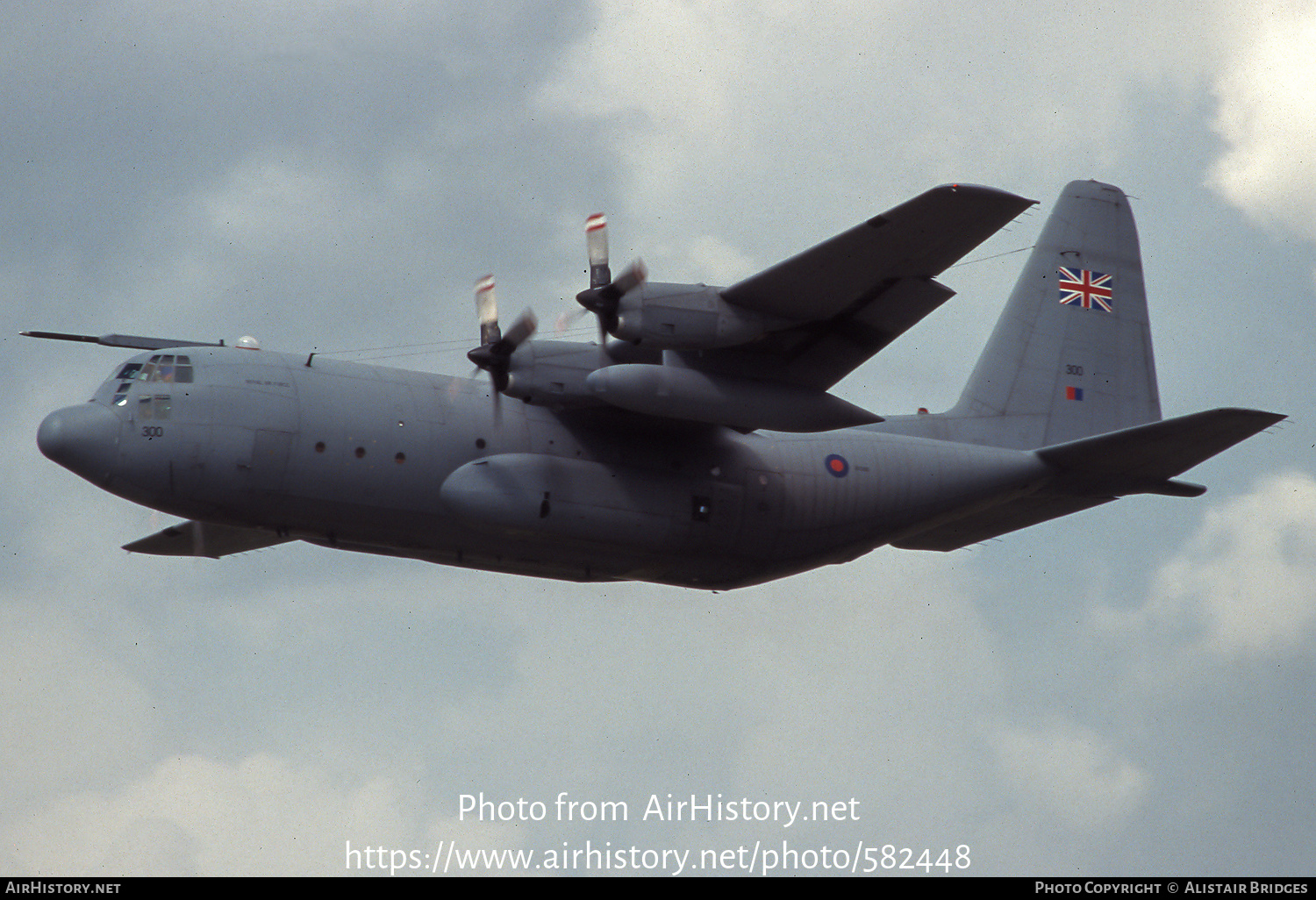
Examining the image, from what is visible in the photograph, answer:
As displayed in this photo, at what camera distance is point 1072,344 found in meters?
27.9

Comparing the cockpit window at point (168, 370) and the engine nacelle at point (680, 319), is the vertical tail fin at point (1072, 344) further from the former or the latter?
the cockpit window at point (168, 370)

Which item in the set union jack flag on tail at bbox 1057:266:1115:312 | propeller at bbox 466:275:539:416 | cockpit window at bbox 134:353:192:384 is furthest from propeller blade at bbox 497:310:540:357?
union jack flag on tail at bbox 1057:266:1115:312

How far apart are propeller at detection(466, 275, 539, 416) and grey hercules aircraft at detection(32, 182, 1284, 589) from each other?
1.6 inches

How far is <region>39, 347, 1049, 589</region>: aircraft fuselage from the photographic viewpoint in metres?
20.9

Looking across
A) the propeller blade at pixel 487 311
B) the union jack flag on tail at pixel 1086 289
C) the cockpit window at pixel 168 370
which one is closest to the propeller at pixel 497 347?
the propeller blade at pixel 487 311

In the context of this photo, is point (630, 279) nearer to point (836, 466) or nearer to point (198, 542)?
point (836, 466)

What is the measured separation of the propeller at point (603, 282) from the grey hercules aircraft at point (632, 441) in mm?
54

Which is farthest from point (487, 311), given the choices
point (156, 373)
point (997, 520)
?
point (997, 520)

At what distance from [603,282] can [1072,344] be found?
10.5 metres

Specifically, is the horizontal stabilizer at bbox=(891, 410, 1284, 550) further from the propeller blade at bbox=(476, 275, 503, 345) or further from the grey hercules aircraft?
the propeller blade at bbox=(476, 275, 503, 345)

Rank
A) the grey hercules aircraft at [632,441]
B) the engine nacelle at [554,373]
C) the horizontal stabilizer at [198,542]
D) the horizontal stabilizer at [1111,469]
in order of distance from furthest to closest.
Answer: the horizontal stabilizer at [198,542]
the horizontal stabilizer at [1111,469]
the engine nacelle at [554,373]
the grey hercules aircraft at [632,441]

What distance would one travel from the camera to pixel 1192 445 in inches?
Result: 918

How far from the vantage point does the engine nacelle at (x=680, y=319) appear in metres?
20.9
